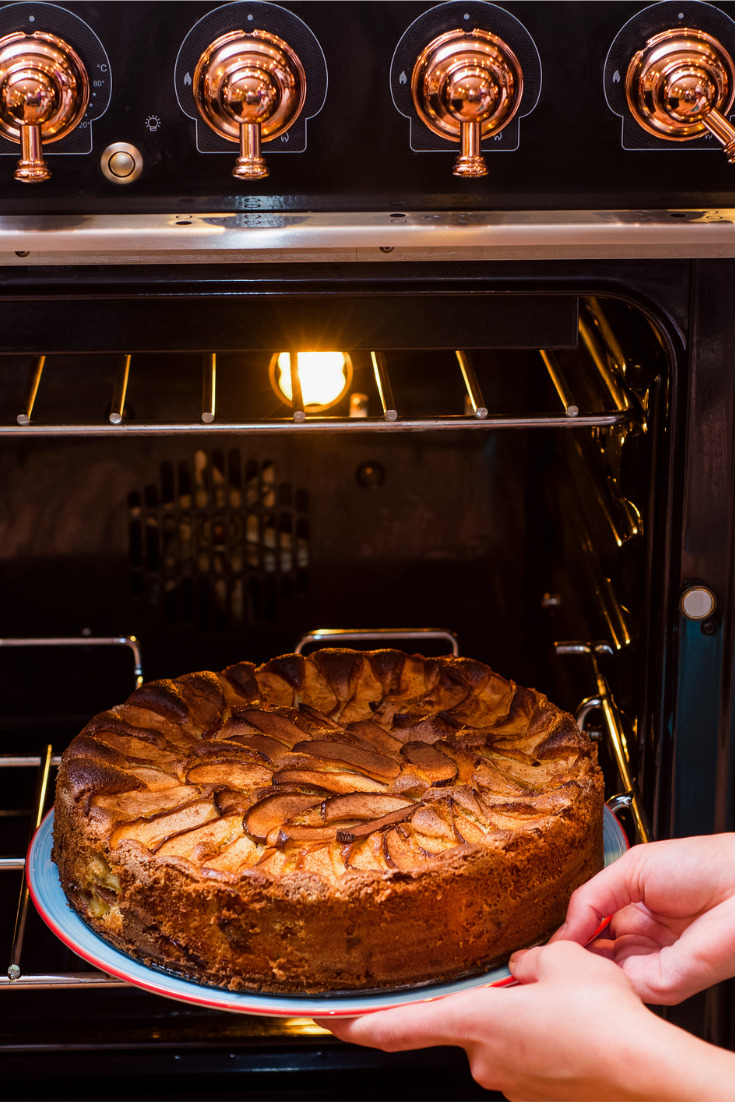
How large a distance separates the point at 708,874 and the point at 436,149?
0.80 m

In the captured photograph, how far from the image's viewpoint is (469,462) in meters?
1.83

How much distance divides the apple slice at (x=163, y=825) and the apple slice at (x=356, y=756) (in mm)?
153

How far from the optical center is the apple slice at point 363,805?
1.20 m

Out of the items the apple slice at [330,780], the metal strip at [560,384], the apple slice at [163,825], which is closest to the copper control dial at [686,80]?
the metal strip at [560,384]

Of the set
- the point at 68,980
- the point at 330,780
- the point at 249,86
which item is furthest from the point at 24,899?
the point at 249,86

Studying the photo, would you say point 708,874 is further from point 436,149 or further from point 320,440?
point 320,440

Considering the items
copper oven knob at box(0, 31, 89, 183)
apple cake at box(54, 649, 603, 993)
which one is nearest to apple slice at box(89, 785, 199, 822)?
apple cake at box(54, 649, 603, 993)

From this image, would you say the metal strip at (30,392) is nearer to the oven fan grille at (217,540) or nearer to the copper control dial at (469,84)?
the oven fan grille at (217,540)

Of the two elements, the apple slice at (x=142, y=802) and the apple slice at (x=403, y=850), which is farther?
the apple slice at (x=142, y=802)

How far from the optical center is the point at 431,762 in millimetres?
1306

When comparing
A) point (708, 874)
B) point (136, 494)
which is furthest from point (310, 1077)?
point (136, 494)

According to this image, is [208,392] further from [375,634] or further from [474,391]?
[375,634]

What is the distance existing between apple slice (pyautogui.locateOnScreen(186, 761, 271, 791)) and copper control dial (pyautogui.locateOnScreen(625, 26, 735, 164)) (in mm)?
842

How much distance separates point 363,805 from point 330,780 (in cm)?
7
